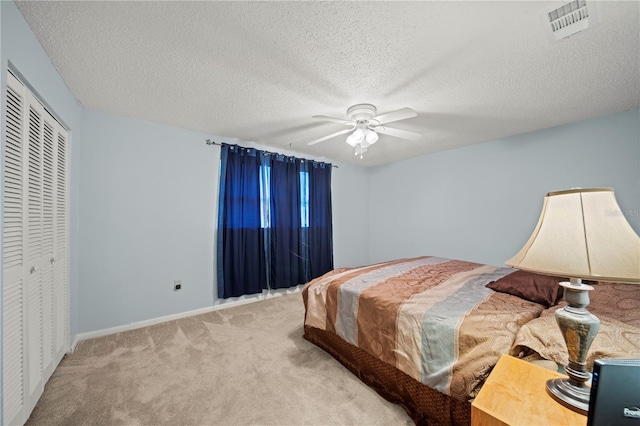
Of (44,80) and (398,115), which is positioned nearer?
(44,80)

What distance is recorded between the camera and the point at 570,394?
0.82 meters

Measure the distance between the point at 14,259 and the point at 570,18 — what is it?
3369 millimetres

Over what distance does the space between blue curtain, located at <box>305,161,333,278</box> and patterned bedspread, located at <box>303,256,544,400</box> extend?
1.78 metres

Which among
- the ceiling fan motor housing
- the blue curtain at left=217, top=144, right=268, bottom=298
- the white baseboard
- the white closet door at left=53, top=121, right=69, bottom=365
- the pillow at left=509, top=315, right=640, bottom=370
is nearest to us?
the pillow at left=509, top=315, right=640, bottom=370

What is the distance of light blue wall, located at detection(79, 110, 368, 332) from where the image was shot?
2.47m

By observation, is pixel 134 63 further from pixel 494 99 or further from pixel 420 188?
pixel 420 188

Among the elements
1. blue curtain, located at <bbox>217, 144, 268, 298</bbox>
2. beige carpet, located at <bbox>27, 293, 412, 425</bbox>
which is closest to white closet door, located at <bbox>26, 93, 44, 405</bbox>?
beige carpet, located at <bbox>27, 293, 412, 425</bbox>

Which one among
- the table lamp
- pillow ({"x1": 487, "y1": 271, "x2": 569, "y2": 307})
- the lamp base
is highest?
the table lamp

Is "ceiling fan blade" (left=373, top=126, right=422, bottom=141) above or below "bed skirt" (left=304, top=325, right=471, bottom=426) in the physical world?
above

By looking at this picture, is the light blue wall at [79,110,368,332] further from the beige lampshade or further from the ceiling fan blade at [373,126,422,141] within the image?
the beige lampshade

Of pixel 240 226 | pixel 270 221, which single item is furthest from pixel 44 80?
pixel 270 221

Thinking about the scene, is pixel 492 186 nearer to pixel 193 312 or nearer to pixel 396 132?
pixel 396 132

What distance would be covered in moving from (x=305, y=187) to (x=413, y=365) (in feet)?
10.1

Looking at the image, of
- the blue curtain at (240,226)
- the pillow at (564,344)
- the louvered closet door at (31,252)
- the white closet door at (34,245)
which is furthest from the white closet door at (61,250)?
the pillow at (564,344)
